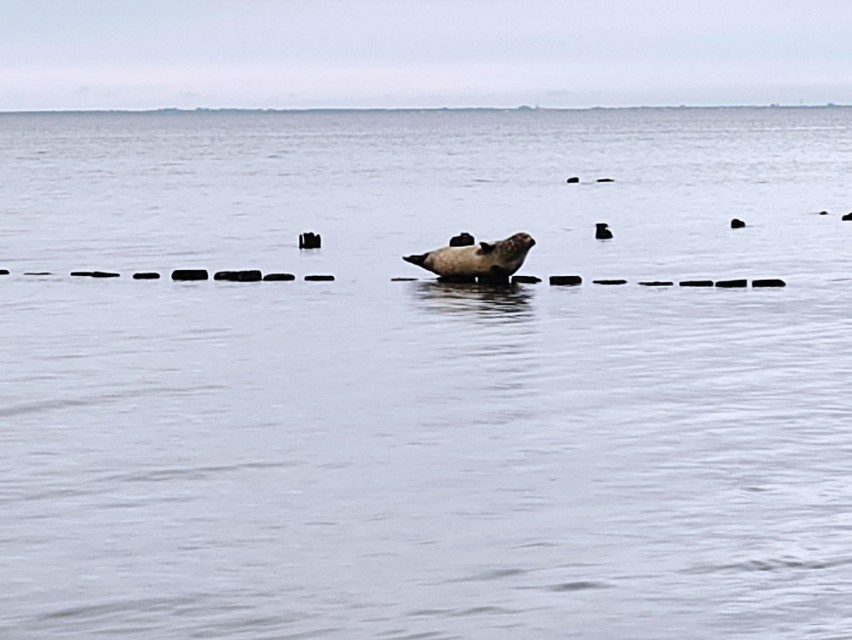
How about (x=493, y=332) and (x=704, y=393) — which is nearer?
(x=704, y=393)

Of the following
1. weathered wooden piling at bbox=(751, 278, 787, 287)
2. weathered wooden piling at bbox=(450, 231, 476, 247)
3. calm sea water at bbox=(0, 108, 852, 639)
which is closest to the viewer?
calm sea water at bbox=(0, 108, 852, 639)

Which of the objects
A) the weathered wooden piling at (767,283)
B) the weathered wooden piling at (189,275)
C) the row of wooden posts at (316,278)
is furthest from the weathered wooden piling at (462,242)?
the weathered wooden piling at (767,283)

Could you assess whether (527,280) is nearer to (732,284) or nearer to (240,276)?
(732,284)

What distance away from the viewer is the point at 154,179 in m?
102

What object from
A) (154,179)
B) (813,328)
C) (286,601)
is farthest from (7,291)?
(154,179)

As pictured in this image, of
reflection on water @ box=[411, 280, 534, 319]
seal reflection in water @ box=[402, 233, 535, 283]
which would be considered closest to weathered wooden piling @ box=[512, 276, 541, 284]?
seal reflection in water @ box=[402, 233, 535, 283]

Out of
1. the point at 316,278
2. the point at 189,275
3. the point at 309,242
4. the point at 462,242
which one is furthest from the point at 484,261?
the point at 309,242

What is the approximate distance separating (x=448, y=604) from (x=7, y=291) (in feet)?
82.6

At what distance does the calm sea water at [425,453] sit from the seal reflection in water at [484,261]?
834 millimetres

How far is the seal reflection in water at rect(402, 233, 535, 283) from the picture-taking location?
3466cm

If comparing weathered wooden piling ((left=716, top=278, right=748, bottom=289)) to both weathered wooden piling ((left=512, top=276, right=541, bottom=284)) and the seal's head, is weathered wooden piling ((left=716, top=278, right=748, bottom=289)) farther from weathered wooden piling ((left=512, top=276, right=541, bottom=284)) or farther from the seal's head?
the seal's head

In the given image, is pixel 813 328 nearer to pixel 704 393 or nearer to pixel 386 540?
pixel 704 393

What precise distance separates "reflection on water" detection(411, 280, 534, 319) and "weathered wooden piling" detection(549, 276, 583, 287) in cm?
67

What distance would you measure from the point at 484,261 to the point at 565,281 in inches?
66.6
